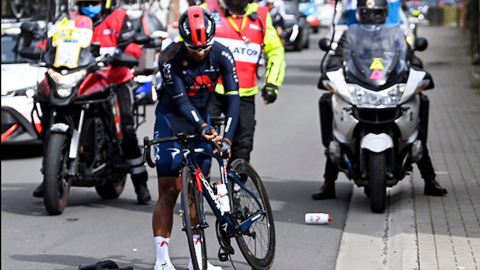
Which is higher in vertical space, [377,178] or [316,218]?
[377,178]

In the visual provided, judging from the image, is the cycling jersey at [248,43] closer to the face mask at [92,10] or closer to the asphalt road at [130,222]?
the asphalt road at [130,222]

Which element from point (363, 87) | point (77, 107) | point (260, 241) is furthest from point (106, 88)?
point (260, 241)

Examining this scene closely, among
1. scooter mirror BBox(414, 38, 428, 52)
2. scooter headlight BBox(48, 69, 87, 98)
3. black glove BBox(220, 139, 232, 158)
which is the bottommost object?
scooter headlight BBox(48, 69, 87, 98)

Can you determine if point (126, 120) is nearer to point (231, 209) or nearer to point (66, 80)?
point (66, 80)

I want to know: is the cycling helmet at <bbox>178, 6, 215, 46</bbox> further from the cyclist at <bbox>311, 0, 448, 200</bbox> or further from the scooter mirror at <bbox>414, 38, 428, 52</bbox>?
the scooter mirror at <bbox>414, 38, 428, 52</bbox>

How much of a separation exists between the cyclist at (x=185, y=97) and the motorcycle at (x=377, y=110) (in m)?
2.32

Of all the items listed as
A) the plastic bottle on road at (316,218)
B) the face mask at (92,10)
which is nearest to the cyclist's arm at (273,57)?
the plastic bottle on road at (316,218)

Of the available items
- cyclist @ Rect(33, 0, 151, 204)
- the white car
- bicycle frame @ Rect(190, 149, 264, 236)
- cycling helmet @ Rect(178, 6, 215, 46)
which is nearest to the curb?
bicycle frame @ Rect(190, 149, 264, 236)

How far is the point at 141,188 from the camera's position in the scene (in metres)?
10.3

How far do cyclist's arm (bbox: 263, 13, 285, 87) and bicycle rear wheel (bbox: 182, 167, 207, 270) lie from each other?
8.07 feet

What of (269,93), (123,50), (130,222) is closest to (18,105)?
(123,50)

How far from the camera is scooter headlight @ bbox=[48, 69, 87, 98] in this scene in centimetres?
969

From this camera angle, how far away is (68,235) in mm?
8859

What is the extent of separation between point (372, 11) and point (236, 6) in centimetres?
151
